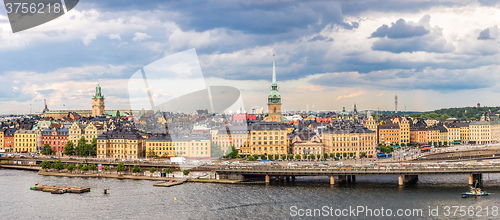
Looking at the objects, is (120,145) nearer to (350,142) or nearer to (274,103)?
(350,142)

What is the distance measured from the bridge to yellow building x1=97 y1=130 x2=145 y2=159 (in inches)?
829

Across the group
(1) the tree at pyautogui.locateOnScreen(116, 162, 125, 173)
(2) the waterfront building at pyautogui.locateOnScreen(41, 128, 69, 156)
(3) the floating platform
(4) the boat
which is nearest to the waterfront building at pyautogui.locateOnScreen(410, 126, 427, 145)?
(4) the boat

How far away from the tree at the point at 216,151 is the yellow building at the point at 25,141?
102 feet

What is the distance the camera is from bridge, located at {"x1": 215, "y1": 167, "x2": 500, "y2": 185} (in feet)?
161

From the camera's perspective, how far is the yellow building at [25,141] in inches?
3278

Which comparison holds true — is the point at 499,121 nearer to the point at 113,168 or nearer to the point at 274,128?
the point at 274,128

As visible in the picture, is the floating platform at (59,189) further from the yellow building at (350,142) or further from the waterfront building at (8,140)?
the waterfront building at (8,140)

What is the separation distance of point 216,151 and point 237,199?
91.2ft

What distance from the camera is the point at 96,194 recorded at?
150 ft

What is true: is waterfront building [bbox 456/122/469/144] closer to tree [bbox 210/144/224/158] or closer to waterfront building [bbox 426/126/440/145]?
waterfront building [bbox 426/126/440/145]

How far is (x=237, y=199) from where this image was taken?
140ft

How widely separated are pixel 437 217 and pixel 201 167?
26.4m

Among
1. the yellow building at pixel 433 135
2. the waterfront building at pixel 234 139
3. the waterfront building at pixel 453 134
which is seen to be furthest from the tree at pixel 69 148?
the waterfront building at pixel 453 134

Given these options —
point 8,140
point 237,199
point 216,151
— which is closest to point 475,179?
point 237,199
